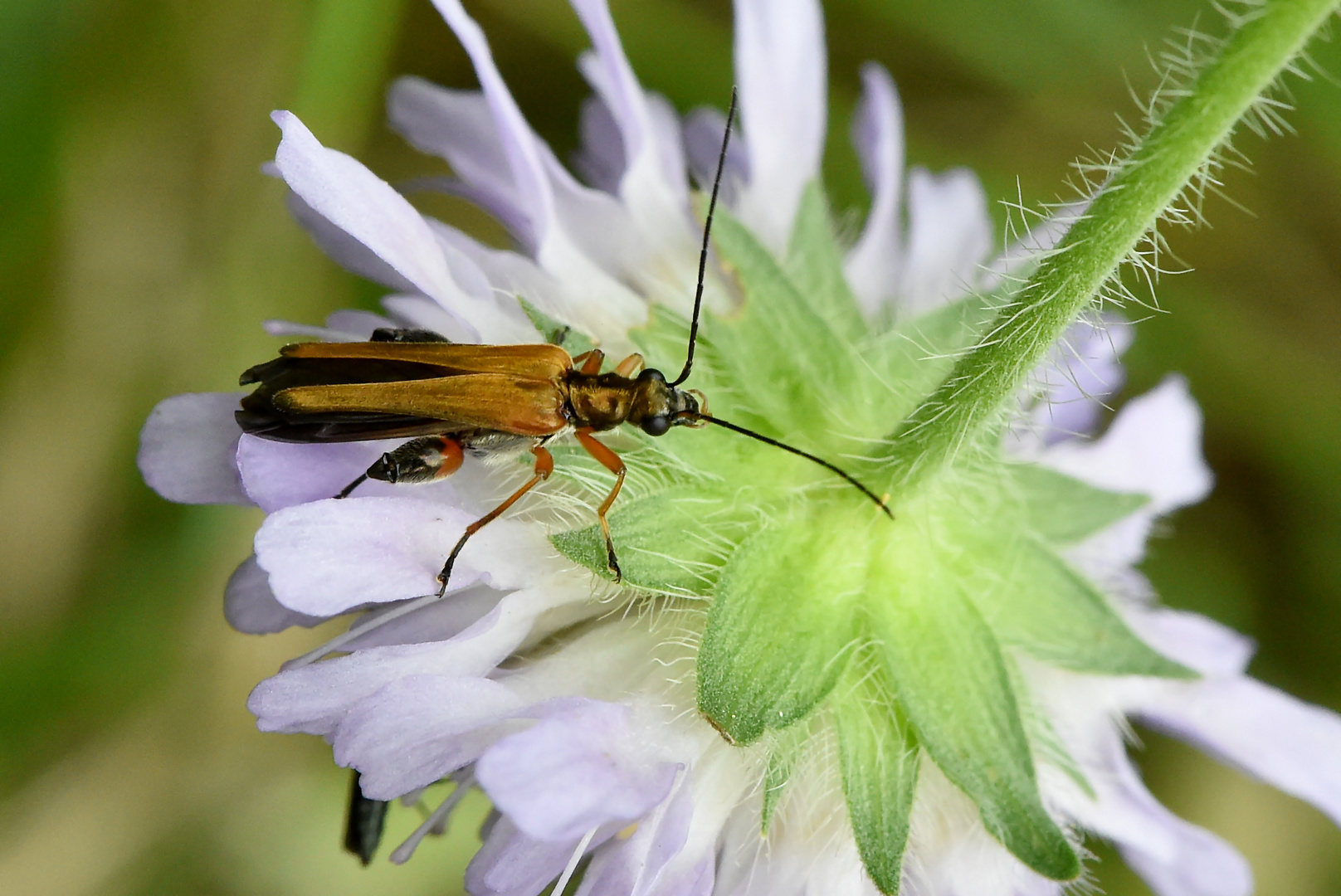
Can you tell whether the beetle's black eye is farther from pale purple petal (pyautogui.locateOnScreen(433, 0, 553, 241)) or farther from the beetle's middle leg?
pale purple petal (pyautogui.locateOnScreen(433, 0, 553, 241))

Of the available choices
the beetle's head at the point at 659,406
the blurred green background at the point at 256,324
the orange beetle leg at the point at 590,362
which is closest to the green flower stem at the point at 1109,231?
the beetle's head at the point at 659,406

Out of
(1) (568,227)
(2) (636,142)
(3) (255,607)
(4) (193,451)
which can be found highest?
(2) (636,142)

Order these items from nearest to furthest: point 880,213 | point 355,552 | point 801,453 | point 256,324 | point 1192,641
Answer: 1. point 355,552
2. point 801,453
3. point 1192,641
4. point 880,213
5. point 256,324

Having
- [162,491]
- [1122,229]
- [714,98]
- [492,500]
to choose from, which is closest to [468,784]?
[492,500]

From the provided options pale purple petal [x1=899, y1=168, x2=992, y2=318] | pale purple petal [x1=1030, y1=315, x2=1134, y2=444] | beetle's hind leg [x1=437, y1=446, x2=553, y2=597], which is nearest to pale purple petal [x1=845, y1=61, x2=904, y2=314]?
pale purple petal [x1=899, y1=168, x2=992, y2=318]

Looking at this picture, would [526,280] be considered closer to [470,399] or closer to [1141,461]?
[470,399]

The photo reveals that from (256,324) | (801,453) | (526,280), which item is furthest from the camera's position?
(256,324)

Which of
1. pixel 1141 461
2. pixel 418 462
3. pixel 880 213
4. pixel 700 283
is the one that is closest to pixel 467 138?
pixel 700 283

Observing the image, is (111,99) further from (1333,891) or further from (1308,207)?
(1333,891)
